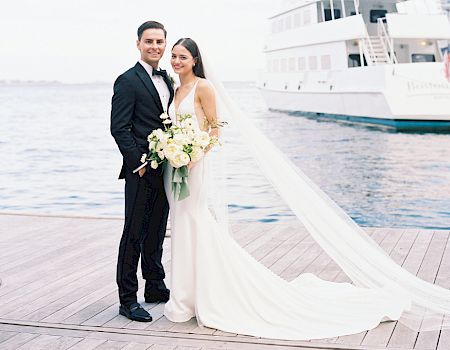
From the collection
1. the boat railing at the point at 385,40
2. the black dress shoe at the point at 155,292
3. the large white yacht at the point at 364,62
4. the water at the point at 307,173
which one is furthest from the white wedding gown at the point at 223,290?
the boat railing at the point at 385,40

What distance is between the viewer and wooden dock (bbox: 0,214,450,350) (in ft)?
→ 13.6

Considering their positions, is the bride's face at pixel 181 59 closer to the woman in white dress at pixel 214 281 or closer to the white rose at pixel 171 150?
the woman in white dress at pixel 214 281

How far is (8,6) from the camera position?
95688mm

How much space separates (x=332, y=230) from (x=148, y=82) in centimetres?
147

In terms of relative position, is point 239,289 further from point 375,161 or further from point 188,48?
point 375,161

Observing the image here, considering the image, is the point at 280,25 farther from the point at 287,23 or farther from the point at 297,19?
the point at 297,19

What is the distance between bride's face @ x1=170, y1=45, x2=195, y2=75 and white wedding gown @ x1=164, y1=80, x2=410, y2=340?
0.48ft

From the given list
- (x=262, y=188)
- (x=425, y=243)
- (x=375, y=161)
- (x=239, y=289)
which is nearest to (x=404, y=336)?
(x=239, y=289)

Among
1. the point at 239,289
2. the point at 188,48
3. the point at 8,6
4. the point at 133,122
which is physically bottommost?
the point at 239,289

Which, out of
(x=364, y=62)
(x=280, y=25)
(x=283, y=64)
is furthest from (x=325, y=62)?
(x=280, y=25)

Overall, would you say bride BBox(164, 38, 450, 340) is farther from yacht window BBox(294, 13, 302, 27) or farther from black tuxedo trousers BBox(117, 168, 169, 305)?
yacht window BBox(294, 13, 302, 27)

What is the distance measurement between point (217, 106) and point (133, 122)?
0.50 metres

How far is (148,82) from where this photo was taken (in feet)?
14.5

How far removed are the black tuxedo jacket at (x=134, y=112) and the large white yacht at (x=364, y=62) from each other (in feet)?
69.8
